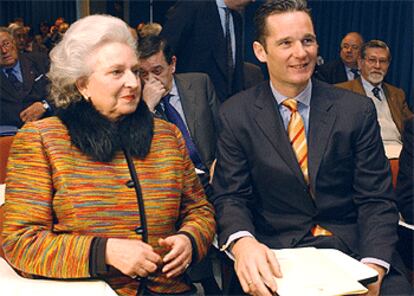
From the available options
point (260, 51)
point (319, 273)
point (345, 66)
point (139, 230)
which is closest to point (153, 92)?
point (260, 51)

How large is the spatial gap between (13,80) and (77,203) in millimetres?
3677

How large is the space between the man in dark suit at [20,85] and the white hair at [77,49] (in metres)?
2.55

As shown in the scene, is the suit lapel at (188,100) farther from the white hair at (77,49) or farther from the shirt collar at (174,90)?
the white hair at (77,49)

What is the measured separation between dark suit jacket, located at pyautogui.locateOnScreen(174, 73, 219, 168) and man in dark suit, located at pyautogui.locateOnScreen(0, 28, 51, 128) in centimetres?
178

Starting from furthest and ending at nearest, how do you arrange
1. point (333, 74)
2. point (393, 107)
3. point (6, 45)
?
point (333, 74)
point (6, 45)
point (393, 107)

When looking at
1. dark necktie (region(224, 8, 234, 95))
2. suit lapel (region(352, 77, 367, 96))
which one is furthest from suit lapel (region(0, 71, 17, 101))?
suit lapel (region(352, 77, 367, 96))

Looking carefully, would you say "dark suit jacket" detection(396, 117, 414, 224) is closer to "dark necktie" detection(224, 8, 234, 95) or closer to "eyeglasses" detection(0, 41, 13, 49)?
"dark necktie" detection(224, 8, 234, 95)

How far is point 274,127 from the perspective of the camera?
1.98 metres

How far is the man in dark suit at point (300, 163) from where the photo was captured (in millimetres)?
1927

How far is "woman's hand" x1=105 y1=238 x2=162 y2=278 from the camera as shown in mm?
1598

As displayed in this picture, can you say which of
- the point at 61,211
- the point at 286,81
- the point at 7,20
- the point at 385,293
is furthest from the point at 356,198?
the point at 7,20

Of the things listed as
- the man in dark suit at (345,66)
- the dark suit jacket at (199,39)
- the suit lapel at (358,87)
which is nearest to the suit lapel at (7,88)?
the dark suit jacket at (199,39)

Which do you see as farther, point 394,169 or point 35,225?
point 394,169

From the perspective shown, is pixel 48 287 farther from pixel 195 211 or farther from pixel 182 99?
pixel 182 99
